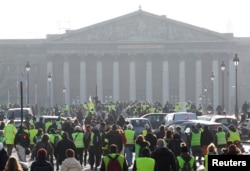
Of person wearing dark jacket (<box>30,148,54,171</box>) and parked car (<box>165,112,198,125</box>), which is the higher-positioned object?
person wearing dark jacket (<box>30,148,54,171</box>)

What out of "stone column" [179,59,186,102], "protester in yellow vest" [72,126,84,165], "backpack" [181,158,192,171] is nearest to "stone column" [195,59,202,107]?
"stone column" [179,59,186,102]

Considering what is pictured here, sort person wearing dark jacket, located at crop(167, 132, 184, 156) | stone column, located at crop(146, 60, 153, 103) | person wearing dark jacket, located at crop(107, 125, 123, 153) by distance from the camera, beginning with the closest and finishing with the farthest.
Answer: person wearing dark jacket, located at crop(167, 132, 184, 156) → person wearing dark jacket, located at crop(107, 125, 123, 153) → stone column, located at crop(146, 60, 153, 103)

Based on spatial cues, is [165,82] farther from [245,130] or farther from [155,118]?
[245,130]

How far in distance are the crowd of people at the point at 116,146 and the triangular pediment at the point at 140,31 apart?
81.3 m

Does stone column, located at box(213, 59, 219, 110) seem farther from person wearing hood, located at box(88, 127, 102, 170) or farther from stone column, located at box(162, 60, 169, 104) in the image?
person wearing hood, located at box(88, 127, 102, 170)

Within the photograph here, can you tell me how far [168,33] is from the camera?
11644 centimetres

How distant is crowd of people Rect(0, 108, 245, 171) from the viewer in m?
19.8

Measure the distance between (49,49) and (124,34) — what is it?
9.56 metres

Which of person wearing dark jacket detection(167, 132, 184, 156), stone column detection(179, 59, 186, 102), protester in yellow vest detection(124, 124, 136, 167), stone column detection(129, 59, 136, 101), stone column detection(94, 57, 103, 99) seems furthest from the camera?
stone column detection(94, 57, 103, 99)

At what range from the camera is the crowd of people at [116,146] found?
1984 centimetres

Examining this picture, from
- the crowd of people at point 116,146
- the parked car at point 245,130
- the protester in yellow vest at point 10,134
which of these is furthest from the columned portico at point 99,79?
the protester in yellow vest at point 10,134

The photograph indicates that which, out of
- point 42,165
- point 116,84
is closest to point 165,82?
point 116,84

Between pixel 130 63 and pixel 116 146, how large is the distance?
98121 millimetres

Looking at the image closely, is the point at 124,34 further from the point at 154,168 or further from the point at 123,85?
the point at 154,168
